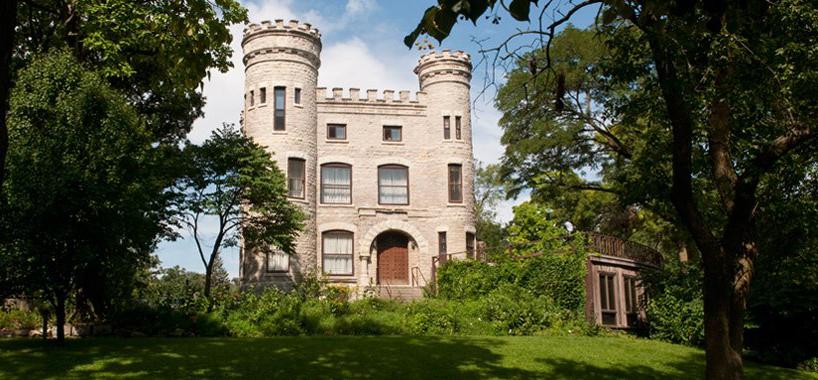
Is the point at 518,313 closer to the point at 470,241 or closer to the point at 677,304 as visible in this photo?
the point at 677,304

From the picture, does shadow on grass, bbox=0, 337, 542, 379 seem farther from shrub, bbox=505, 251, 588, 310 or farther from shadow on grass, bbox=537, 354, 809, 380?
shrub, bbox=505, 251, 588, 310

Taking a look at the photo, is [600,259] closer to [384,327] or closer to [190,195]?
[384,327]

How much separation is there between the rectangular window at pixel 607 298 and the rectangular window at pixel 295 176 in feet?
43.5

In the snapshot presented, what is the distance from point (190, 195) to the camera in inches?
964

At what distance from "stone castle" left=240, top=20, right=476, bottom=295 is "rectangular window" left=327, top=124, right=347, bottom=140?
0.05 m

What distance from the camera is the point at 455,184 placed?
3334cm

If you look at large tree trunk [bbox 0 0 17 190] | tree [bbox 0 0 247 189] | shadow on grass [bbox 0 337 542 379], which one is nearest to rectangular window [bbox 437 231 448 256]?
tree [bbox 0 0 247 189]

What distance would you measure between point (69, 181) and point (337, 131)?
63.7 ft

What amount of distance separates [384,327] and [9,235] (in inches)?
374

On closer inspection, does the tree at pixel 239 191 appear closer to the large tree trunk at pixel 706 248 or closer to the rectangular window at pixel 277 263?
the rectangular window at pixel 277 263

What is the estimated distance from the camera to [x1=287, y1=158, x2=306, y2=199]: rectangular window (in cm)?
3080

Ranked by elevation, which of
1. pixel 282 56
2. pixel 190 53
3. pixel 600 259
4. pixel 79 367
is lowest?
pixel 79 367

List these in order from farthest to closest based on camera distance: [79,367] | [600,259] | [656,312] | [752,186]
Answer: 1. [600,259]
2. [656,312]
3. [79,367]
4. [752,186]

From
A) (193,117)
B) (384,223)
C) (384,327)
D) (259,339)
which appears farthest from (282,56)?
(259,339)
